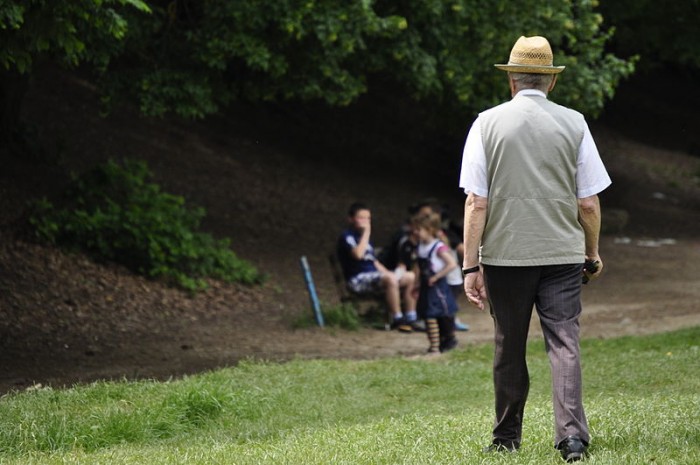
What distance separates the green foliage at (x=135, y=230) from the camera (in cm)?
1462

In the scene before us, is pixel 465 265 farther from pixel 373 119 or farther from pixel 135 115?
pixel 373 119

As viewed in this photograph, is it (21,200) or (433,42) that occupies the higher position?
(433,42)

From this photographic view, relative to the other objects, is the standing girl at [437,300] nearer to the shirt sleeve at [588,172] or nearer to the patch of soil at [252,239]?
the patch of soil at [252,239]

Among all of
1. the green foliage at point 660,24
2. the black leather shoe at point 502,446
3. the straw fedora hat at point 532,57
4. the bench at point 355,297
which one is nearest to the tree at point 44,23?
the straw fedora hat at point 532,57

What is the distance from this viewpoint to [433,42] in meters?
14.8

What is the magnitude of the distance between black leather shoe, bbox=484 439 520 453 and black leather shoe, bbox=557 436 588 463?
1.01ft

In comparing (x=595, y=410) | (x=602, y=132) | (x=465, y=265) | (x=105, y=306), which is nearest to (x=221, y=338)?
(x=105, y=306)

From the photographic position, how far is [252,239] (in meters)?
18.3

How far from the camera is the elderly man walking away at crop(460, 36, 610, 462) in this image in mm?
5270

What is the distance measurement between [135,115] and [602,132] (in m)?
16.6

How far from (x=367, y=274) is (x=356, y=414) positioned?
534 centimetres

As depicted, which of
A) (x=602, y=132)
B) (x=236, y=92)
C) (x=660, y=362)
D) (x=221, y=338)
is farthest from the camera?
(x=602, y=132)

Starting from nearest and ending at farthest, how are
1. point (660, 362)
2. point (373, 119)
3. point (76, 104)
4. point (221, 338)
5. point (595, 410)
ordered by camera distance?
point (595, 410) < point (660, 362) < point (221, 338) < point (76, 104) < point (373, 119)

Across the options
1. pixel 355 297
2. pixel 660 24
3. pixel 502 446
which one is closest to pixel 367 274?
pixel 355 297
